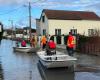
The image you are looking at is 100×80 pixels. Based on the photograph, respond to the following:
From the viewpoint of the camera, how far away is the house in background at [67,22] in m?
63.0

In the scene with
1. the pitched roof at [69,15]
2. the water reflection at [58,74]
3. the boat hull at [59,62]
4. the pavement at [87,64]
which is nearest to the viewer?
the water reflection at [58,74]

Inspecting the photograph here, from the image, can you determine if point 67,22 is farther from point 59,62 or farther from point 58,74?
point 58,74

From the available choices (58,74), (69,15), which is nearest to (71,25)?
(69,15)

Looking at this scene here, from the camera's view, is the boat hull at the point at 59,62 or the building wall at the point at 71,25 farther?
the building wall at the point at 71,25

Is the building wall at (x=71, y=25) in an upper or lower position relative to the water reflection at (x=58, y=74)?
upper

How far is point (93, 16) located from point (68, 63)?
51017 mm

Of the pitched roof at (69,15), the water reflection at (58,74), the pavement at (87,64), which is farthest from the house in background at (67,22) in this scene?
the water reflection at (58,74)

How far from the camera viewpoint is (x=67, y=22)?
63438 millimetres

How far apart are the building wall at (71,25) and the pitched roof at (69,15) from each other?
730 mm

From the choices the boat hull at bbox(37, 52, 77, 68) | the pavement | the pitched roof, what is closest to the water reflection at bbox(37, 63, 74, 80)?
the boat hull at bbox(37, 52, 77, 68)

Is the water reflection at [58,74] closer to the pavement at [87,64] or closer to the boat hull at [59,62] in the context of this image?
the boat hull at [59,62]

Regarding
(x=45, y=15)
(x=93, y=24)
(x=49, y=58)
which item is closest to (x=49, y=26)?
(x=45, y=15)

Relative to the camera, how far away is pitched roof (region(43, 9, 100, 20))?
63.8 meters

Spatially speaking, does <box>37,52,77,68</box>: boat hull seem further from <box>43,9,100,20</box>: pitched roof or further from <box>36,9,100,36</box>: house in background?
<box>43,9,100,20</box>: pitched roof
